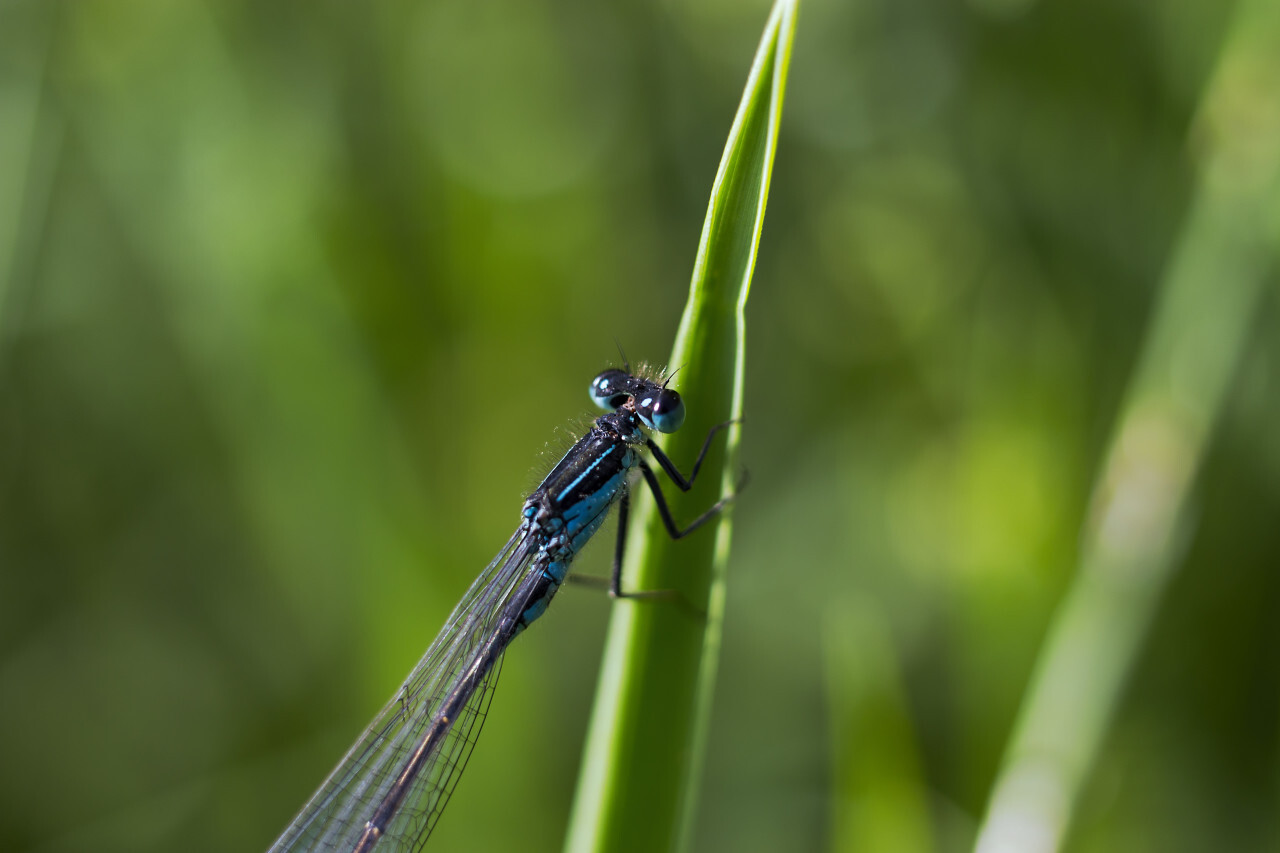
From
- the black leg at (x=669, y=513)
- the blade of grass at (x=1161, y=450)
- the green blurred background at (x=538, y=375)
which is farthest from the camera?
the green blurred background at (x=538, y=375)

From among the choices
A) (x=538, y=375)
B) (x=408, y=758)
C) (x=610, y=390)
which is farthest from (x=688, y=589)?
(x=538, y=375)

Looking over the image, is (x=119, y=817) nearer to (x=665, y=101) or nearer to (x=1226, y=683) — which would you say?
(x=665, y=101)

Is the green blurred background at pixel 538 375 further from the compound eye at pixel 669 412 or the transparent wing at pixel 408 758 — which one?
the compound eye at pixel 669 412

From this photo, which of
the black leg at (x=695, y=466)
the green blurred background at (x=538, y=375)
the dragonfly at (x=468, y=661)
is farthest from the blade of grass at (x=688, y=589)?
the green blurred background at (x=538, y=375)

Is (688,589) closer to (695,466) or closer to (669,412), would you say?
(695,466)

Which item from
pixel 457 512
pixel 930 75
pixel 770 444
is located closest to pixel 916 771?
pixel 770 444
